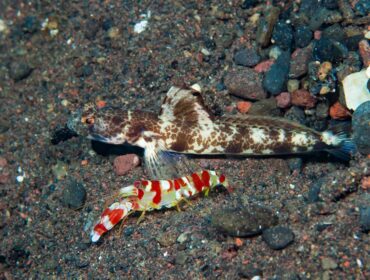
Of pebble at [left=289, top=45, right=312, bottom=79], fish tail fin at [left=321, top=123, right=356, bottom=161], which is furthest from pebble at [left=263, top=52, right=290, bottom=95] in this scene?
fish tail fin at [left=321, top=123, right=356, bottom=161]

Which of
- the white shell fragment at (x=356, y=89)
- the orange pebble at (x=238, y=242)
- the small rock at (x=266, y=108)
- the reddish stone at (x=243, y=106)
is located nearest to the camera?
the orange pebble at (x=238, y=242)

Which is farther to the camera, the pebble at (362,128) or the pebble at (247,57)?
the pebble at (247,57)

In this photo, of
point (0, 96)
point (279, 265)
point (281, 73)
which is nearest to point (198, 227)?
point (279, 265)

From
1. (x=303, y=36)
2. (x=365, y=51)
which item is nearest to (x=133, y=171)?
(x=303, y=36)

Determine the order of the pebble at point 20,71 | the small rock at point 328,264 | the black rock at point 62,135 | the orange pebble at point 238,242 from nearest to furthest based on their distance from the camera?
1. the small rock at point 328,264
2. the orange pebble at point 238,242
3. the black rock at point 62,135
4. the pebble at point 20,71

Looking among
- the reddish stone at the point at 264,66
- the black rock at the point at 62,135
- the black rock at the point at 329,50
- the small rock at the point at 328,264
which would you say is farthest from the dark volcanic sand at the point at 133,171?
the black rock at the point at 329,50

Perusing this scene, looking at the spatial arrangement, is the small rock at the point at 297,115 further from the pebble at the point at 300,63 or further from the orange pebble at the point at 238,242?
the orange pebble at the point at 238,242

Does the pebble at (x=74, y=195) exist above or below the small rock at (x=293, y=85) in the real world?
below

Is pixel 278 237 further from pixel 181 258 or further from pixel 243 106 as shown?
pixel 243 106
